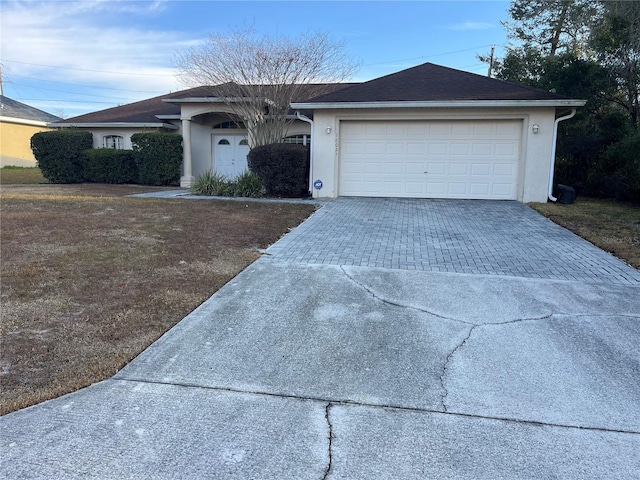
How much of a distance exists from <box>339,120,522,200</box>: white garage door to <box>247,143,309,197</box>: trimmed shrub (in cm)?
122

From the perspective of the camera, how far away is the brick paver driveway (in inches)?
256

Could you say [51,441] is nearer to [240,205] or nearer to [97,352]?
[97,352]

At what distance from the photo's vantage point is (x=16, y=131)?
28547 millimetres

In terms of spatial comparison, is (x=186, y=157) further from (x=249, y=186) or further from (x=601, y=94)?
(x=601, y=94)

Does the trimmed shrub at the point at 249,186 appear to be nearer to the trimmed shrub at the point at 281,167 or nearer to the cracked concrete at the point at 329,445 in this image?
the trimmed shrub at the point at 281,167

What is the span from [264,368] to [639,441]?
8.48 ft

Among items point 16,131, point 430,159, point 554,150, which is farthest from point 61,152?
point 554,150

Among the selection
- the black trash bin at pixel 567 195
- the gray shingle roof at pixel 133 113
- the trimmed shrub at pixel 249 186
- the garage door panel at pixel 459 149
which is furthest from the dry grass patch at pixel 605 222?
the gray shingle roof at pixel 133 113

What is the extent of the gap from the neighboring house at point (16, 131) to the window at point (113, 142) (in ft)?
33.4

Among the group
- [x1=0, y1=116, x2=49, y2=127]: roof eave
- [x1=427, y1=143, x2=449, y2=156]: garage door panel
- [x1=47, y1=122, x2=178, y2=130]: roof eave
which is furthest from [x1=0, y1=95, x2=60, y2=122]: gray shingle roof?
[x1=427, y1=143, x2=449, y2=156]: garage door panel

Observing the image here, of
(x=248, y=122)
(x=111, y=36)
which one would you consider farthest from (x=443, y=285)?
(x=111, y=36)

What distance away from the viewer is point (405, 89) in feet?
44.8

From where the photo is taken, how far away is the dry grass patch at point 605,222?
761 cm

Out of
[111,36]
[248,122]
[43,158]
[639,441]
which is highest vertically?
[111,36]
